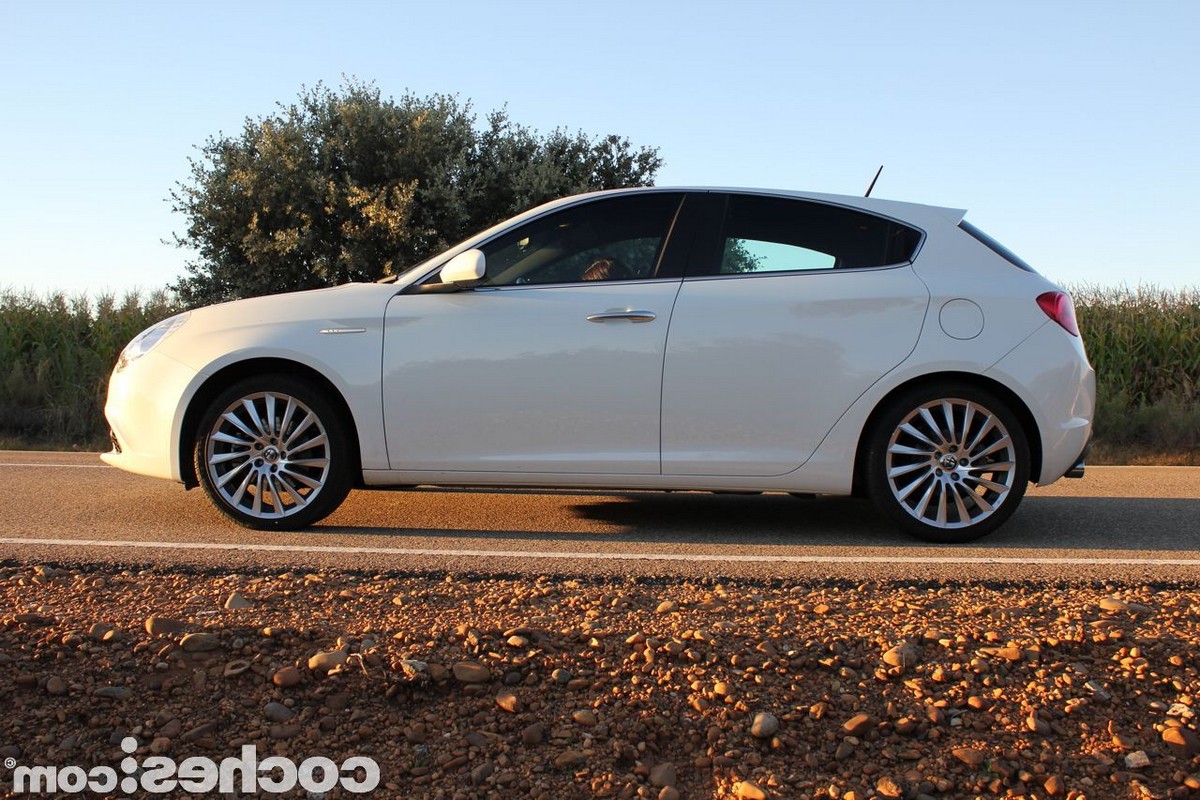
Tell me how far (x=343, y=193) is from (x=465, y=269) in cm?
1407

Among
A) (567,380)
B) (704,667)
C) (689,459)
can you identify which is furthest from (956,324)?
(704,667)

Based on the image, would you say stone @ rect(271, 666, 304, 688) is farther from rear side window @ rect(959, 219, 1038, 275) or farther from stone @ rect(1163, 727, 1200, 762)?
rear side window @ rect(959, 219, 1038, 275)

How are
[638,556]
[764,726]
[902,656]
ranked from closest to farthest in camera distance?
[764,726] → [902,656] → [638,556]

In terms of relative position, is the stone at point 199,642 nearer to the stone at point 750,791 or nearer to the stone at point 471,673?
the stone at point 471,673

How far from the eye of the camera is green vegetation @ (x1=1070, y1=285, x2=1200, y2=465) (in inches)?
527

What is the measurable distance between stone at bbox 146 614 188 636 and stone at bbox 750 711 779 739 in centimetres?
188

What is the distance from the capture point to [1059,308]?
5980mm

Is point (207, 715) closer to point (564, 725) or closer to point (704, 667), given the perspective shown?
point (564, 725)

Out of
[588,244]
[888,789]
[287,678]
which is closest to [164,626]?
[287,678]

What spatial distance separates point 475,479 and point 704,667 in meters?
2.75

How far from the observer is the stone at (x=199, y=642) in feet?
11.7

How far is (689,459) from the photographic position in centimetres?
591

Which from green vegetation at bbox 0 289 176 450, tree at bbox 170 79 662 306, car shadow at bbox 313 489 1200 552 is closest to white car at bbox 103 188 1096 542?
car shadow at bbox 313 489 1200 552

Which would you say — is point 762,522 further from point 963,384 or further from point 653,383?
point 963,384
